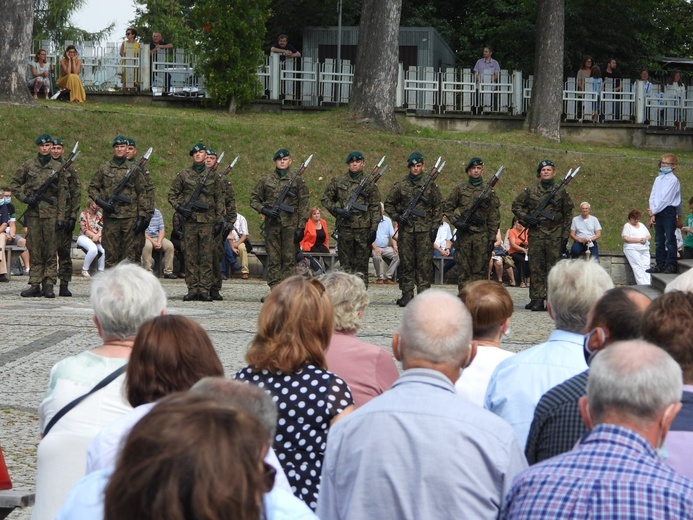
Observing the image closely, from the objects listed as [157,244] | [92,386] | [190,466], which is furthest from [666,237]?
[190,466]

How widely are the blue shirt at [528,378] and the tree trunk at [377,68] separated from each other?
22.7m

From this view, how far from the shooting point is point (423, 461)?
11.9 ft

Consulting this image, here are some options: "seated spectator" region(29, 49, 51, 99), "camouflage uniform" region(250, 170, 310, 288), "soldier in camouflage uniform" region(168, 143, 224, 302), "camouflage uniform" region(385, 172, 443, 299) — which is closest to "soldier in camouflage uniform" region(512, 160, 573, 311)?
"camouflage uniform" region(385, 172, 443, 299)

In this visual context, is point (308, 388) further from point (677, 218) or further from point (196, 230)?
point (677, 218)

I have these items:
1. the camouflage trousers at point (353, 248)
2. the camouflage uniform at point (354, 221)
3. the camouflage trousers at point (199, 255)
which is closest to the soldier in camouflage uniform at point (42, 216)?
the camouflage trousers at point (199, 255)

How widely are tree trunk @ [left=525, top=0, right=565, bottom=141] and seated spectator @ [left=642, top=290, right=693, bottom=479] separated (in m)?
24.8

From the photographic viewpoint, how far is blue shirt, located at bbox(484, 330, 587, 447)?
4.77 m

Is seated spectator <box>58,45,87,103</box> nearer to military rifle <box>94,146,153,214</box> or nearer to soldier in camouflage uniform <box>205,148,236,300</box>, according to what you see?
soldier in camouflage uniform <box>205,148,236,300</box>

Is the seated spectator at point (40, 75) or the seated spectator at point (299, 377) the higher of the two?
the seated spectator at point (40, 75)

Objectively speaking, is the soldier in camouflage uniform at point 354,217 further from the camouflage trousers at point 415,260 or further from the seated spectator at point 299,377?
the seated spectator at point 299,377

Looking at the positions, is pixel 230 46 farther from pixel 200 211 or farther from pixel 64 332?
pixel 64 332

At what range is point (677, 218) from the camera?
18.7 metres

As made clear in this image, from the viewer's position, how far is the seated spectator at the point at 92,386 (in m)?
4.19

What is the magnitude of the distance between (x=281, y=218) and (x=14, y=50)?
Answer: 1122 centimetres
